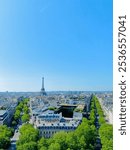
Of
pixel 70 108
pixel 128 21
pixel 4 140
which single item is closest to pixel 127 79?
pixel 128 21

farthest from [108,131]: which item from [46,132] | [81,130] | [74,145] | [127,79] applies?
[127,79]

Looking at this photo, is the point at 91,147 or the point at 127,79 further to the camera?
the point at 91,147

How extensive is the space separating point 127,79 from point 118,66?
8.6 inches

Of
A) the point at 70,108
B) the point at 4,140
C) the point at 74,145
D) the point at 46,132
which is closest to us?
the point at 74,145

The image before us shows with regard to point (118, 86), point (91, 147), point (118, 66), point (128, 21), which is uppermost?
point (128, 21)

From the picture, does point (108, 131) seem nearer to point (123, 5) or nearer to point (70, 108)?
point (123, 5)

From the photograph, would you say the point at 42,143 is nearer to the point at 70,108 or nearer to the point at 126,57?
the point at 126,57

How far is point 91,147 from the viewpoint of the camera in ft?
90.0

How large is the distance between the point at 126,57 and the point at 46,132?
33.5 m

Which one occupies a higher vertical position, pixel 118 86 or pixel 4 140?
pixel 118 86

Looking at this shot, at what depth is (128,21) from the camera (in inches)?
161

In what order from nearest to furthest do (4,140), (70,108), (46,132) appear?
(4,140)
(46,132)
(70,108)

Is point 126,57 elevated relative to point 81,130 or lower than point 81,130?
elevated

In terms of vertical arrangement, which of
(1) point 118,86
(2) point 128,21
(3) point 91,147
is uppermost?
(2) point 128,21
